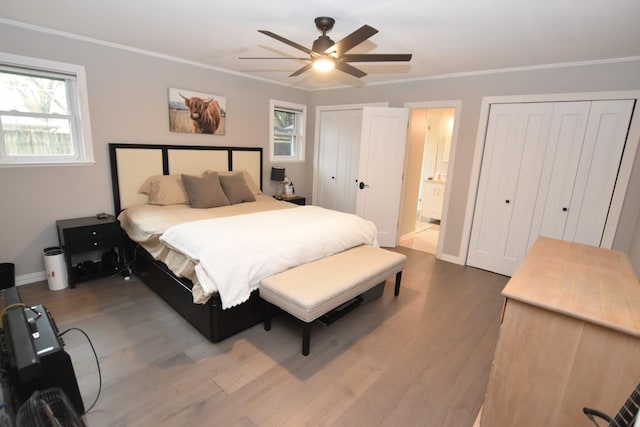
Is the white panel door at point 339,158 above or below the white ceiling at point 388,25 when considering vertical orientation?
below

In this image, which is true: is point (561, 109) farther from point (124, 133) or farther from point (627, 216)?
point (124, 133)

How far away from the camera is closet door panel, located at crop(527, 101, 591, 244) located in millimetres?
3268

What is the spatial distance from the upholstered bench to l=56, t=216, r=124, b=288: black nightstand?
6.38 feet

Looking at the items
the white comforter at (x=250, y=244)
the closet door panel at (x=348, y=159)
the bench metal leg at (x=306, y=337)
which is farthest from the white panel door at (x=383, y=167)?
the bench metal leg at (x=306, y=337)

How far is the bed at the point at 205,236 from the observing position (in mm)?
2262

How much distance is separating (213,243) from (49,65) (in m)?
2.50

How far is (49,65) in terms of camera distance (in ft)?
9.63

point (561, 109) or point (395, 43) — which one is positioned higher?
point (395, 43)

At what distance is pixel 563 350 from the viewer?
129cm

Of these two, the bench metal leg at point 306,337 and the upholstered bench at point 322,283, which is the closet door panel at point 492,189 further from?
the bench metal leg at point 306,337

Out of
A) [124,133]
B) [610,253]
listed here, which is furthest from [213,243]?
[610,253]

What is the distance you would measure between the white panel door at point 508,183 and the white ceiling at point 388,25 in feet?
1.93

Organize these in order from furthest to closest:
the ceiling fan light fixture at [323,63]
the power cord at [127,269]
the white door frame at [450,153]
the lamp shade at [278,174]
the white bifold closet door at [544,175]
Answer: the lamp shade at [278,174] < the white door frame at [450,153] < the power cord at [127,269] < the white bifold closet door at [544,175] < the ceiling fan light fixture at [323,63]

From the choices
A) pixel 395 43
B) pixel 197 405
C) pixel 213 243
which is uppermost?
pixel 395 43
